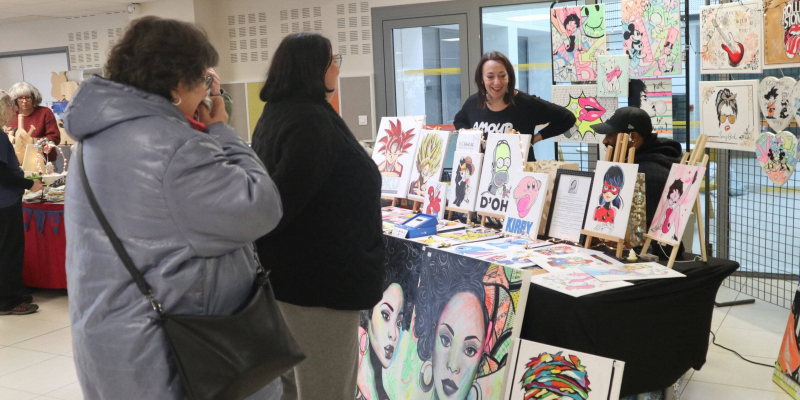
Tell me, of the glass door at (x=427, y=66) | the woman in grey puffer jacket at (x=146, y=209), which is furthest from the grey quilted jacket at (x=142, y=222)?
the glass door at (x=427, y=66)

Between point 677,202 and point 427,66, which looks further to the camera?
point 427,66

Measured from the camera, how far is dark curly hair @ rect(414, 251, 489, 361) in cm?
252

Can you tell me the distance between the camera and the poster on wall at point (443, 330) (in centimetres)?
239

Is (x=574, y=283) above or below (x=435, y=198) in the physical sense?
below

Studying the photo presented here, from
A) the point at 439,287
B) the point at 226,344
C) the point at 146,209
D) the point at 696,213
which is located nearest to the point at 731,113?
the point at 696,213

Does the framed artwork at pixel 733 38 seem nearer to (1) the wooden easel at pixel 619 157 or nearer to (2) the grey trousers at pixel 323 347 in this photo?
(1) the wooden easel at pixel 619 157

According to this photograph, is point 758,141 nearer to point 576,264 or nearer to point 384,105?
point 576,264

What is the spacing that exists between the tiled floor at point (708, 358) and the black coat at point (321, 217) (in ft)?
6.59

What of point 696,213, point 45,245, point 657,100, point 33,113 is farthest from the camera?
Answer: point 33,113

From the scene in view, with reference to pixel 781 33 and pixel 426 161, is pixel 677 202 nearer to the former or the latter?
pixel 426 161

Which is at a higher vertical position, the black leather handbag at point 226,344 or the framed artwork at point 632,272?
the black leather handbag at point 226,344

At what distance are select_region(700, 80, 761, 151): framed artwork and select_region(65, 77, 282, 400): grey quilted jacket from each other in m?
3.46

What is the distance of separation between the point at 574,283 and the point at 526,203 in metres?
0.59

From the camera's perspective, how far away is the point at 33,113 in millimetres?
6500
